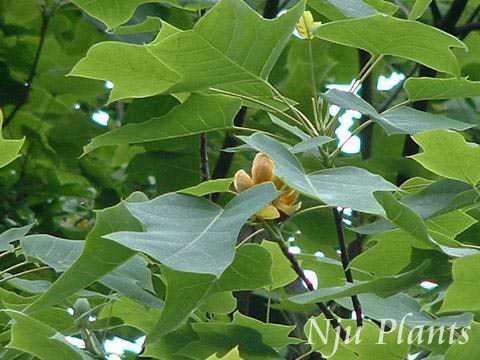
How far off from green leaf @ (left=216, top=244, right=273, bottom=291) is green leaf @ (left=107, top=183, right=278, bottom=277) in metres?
0.07

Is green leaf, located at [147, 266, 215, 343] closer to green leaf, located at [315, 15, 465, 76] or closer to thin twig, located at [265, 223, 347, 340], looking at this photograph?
thin twig, located at [265, 223, 347, 340]

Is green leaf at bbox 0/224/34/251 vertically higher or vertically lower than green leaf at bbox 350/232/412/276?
lower

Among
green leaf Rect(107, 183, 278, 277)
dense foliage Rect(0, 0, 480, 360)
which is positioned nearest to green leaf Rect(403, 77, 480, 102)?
dense foliage Rect(0, 0, 480, 360)

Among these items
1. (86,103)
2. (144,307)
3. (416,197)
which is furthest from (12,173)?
(416,197)

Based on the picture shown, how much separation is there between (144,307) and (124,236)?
0.39 meters

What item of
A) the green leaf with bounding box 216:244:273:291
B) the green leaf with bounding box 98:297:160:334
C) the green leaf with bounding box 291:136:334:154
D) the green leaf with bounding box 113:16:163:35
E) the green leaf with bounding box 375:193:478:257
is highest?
the green leaf with bounding box 291:136:334:154

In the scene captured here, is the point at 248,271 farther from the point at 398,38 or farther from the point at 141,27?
the point at 141,27

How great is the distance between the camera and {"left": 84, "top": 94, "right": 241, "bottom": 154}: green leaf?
4.62 ft

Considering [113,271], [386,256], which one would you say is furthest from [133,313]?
[386,256]

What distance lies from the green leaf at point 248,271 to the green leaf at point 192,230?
0.07 meters

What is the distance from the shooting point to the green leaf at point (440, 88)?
1.44 meters

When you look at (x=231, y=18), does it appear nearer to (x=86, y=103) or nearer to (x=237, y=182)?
(x=237, y=182)

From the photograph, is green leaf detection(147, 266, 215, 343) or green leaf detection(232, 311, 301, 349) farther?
green leaf detection(232, 311, 301, 349)

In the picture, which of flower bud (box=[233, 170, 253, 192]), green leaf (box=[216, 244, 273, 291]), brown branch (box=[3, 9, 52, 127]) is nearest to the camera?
green leaf (box=[216, 244, 273, 291])
